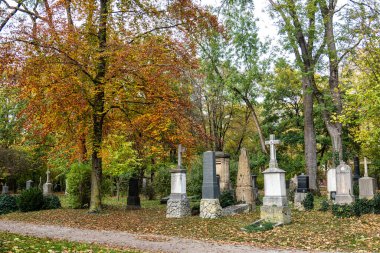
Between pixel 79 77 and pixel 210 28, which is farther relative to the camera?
pixel 210 28

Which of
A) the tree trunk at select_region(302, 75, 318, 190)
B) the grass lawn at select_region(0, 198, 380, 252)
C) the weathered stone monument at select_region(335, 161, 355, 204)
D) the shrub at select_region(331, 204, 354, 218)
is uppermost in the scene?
the tree trunk at select_region(302, 75, 318, 190)

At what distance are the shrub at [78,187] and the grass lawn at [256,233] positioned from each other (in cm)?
219

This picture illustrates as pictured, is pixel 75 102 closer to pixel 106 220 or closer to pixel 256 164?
pixel 106 220

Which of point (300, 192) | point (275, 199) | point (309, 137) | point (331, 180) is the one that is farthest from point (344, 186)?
point (309, 137)

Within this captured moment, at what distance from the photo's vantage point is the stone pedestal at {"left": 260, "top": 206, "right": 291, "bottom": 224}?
11633mm

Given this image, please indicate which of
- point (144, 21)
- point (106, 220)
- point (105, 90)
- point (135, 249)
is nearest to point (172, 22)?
point (144, 21)

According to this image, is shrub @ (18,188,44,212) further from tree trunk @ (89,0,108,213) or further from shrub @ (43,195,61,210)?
tree trunk @ (89,0,108,213)

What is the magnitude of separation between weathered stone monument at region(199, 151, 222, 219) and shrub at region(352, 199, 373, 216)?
481 centimetres

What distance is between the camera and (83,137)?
53.1 feet

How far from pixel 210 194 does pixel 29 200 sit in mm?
8649

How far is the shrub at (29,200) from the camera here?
16672 mm

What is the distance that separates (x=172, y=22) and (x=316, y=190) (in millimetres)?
13874

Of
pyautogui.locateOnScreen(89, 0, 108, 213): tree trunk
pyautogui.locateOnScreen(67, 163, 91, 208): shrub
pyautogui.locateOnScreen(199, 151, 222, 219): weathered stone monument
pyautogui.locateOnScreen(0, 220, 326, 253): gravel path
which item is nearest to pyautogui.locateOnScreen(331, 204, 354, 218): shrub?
pyautogui.locateOnScreen(199, 151, 222, 219): weathered stone monument

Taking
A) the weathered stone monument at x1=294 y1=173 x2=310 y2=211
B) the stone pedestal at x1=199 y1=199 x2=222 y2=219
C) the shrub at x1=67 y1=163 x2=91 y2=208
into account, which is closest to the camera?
the stone pedestal at x1=199 y1=199 x2=222 y2=219
